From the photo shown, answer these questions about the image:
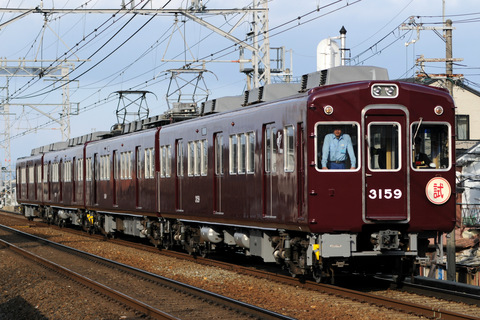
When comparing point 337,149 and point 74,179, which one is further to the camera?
point 74,179

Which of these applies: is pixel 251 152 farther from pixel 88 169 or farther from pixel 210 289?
pixel 88 169

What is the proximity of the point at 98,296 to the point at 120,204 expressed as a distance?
39.3 feet

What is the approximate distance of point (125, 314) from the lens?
12664 mm

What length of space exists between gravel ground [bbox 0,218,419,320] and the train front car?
0.95 m

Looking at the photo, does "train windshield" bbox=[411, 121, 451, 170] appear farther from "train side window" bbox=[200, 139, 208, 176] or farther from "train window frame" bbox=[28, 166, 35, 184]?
"train window frame" bbox=[28, 166, 35, 184]

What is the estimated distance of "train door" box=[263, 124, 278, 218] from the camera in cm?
1520

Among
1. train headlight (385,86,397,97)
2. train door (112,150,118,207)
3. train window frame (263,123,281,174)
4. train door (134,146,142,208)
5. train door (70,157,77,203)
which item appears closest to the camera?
train headlight (385,86,397,97)

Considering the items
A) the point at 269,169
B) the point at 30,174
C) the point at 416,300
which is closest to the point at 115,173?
the point at 269,169

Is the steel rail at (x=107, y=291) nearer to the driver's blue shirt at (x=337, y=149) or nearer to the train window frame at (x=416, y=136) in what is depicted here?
the driver's blue shirt at (x=337, y=149)

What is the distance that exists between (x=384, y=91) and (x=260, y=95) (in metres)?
3.55

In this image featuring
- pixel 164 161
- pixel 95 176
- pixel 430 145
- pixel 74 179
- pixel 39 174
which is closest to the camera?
pixel 430 145

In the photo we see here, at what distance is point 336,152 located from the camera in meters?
13.7

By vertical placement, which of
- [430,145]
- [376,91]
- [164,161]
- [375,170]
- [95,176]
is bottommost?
[95,176]

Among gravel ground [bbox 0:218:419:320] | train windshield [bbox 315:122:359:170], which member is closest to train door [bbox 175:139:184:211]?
gravel ground [bbox 0:218:419:320]
